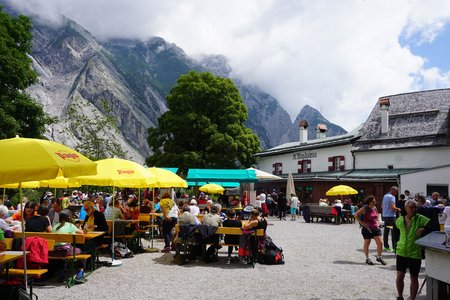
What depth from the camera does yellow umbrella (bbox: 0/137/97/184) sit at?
226 inches

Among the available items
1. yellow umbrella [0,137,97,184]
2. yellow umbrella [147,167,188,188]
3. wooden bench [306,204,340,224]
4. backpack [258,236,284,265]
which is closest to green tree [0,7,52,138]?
yellow umbrella [147,167,188,188]

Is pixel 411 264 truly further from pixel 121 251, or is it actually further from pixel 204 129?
pixel 204 129

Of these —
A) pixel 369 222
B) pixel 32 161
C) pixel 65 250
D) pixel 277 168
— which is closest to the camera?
pixel 32 161

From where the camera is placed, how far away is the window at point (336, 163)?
40.7 m

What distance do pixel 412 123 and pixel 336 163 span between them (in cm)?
758

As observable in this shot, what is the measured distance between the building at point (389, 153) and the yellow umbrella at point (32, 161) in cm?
2940

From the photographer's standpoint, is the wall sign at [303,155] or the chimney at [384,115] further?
the wall sign at [303,155]

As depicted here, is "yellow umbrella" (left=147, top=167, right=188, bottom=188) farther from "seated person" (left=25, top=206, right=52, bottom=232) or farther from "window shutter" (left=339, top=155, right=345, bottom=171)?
"window shutter" (left=339, top=155, right=345, bottom=171)

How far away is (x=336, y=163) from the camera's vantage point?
41500 mm

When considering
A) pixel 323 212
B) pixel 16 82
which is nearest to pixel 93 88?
pixel 16 82

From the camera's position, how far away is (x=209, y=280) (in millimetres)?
9078

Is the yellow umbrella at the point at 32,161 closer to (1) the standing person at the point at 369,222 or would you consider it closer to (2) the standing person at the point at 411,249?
(2) the standing person at the point at 411,249

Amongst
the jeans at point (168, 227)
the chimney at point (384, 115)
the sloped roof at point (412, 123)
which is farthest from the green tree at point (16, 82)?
the chimney at point (384, 115)

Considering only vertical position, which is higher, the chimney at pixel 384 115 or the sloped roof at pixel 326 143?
the chimney at pixel 384 115
